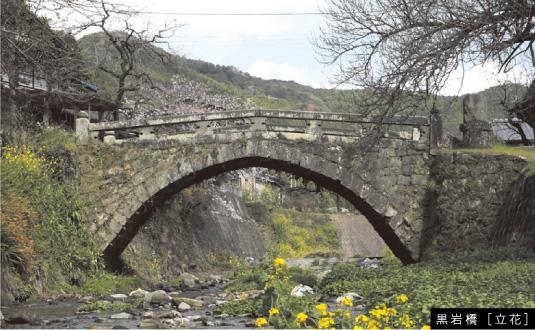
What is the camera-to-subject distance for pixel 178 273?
781 inches

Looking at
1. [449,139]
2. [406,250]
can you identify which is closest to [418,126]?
[449,139]

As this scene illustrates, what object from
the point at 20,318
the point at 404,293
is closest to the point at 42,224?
the point at 20,318

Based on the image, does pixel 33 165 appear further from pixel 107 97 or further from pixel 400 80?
pixel 107 97

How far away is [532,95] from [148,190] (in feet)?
29.9

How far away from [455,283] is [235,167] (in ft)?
25.2

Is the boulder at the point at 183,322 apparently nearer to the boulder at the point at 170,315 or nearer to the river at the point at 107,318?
the river at the point at 107,318

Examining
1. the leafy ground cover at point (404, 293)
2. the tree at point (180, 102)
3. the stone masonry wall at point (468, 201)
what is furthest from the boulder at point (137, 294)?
the tree at point (180, 102)

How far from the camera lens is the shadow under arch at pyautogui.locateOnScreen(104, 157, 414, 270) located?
48.0ft

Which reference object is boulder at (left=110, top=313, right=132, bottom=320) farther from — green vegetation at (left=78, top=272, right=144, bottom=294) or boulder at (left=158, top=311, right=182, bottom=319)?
green vegetation at (left=78, top=272, right=144, bottom=294)

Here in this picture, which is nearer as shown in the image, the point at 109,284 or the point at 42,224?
the point at 42,224

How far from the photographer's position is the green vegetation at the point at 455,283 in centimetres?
698

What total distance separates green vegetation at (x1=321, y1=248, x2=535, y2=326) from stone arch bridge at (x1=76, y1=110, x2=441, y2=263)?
2044 mm

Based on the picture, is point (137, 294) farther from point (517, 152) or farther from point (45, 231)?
point (517, 152)

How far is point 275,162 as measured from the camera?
48.3 ft
